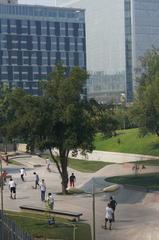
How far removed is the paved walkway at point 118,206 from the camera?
25.1 metres

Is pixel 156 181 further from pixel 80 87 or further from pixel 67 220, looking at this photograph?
pixel 67 220

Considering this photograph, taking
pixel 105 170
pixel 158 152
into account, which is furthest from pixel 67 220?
pixel 158 152

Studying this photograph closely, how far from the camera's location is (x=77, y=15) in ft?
552

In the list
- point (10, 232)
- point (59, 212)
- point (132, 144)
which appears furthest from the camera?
point (132, 144)

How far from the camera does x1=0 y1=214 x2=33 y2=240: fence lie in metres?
14.1

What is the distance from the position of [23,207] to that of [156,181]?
1222 centimetres

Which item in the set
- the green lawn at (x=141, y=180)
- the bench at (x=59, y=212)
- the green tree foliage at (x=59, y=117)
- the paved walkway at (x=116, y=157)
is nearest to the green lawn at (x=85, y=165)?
the paved walkway at (x=116, y=157)

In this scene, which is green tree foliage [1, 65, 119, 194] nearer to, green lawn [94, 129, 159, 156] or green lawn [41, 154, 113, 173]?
green lawn [41, 154, 113, 173]

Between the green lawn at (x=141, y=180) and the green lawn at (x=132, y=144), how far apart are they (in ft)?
50.8

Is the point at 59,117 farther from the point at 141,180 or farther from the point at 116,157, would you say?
the point at 116,157

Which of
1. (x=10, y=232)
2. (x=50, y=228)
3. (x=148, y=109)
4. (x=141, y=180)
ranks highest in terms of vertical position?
(x=148, y=109)

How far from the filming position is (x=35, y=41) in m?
160

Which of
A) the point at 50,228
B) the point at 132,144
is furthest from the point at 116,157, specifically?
the point at 50,228

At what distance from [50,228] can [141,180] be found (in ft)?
52.8
